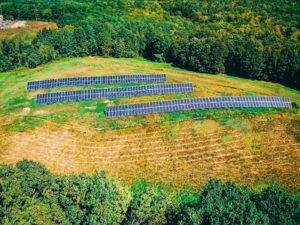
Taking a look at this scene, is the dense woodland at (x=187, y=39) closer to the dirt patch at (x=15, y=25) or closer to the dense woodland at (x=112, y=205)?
the dirt patch at (x=15, y=25)

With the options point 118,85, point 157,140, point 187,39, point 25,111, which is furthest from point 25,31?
point 157,140

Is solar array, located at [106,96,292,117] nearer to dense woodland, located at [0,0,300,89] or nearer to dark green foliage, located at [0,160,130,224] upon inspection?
dense woodland, located at [0,0,300,89]

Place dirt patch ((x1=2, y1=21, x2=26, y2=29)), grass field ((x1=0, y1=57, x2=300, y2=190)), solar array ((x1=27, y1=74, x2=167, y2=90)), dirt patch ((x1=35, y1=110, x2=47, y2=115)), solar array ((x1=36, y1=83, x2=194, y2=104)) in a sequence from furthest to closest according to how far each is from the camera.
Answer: dirt patch ((x1=2, y1=21, x2=26, y2=29))
solar array ((x1=27, y1=74, x2=167, y2=90))
solar array ((x1=36, y1=83, x2=194, y2=104))
dirt patch ((x1=35, y1=110, x2=47, y2=115))
grass field ((x1=0, y1=57, x2=300, y2=190))

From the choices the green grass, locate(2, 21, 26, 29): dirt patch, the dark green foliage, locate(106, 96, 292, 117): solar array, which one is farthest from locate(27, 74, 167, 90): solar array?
locate(2, 21, 26, 29): dirt patch

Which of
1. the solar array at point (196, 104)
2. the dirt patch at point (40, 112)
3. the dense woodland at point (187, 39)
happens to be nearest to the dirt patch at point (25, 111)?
the dirt patch at point (40, 112)

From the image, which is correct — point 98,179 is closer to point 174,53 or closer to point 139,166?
point 139,166
